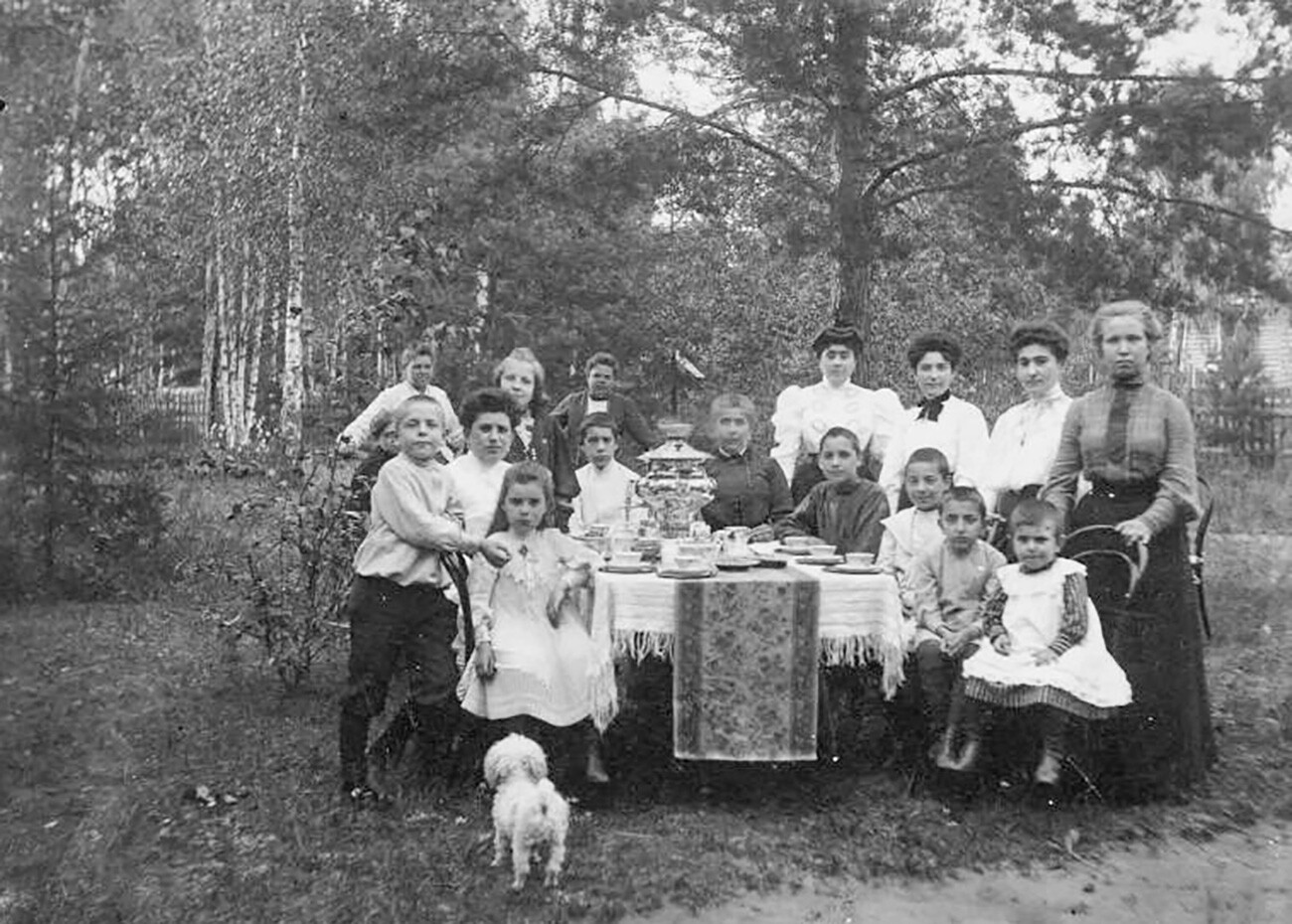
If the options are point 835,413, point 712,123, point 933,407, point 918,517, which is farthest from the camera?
point 712,123

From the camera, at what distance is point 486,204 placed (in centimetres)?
970

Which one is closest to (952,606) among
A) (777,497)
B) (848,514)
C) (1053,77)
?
(848,514)

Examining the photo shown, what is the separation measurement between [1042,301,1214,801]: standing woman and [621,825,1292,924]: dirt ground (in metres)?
0.57

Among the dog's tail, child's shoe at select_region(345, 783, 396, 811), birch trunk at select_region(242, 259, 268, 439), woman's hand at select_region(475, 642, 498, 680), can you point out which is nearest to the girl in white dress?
woman's hand at select_region(475, 642, 498, 680)

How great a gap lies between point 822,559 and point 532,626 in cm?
121

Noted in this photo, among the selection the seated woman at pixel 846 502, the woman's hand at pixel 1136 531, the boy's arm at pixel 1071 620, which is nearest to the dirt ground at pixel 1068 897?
the boy's arm at pixel 1071 620

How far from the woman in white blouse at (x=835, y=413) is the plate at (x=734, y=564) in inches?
77.5

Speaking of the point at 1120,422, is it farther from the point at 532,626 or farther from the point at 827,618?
the point at 532,626

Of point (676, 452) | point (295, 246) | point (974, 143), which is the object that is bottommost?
point (676, 452)

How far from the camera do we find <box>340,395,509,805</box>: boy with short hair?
4355 mm

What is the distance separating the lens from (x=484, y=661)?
4.45 metres

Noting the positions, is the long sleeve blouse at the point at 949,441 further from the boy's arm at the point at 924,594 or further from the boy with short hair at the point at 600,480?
the boy with short hair at the point at 600,480

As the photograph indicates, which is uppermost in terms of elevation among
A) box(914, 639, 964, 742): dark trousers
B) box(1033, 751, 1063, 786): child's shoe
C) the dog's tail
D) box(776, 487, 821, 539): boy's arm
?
box(776, 487, 821, 539): boy's arm

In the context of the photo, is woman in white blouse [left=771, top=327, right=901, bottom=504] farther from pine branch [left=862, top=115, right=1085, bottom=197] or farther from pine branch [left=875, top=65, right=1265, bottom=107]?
pine branch [left=875, top=65, right=1265, bottom=107]
